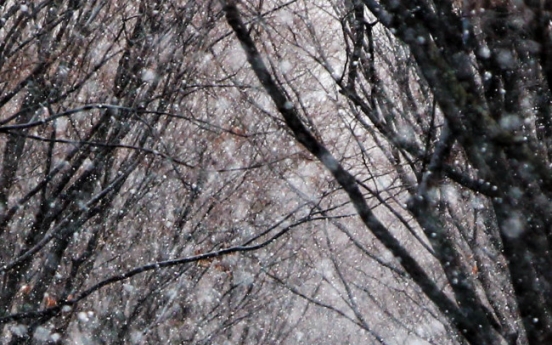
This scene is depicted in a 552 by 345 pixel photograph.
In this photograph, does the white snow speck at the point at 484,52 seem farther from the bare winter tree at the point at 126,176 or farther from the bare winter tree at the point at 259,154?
the bare winter tree at the point at 126,176

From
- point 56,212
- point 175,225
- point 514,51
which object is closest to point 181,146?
point 175,225

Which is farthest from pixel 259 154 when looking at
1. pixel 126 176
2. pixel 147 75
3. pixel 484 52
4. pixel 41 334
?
pixel 484 52

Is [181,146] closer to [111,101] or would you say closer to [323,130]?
[323,130]

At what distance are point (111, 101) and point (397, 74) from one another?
2.40 metres

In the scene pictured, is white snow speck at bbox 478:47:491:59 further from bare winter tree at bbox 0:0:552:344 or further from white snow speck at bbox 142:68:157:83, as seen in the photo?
white snow speck at bbox 142:68:157:83

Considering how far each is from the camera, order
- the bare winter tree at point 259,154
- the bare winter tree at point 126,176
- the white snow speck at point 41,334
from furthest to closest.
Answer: the white snow speck at point 41,334 < the bare winter tree at point 126,176 < the bare winter tree at point 259,154

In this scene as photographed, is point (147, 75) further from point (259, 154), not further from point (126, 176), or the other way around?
point (259, 154)

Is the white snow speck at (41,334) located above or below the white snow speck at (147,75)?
below

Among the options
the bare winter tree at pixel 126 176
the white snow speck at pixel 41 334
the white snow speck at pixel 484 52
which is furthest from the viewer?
the white snow speck at pixel 41 334

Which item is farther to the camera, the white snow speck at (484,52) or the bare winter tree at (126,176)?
the bare winter tree at (126,176)

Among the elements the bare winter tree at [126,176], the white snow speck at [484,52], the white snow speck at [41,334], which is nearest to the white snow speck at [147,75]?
the bare winter tree at [126,176]

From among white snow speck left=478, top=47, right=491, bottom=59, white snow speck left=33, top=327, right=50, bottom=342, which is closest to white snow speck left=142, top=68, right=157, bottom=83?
white snow speck left=33, top=327, right=50, bottom=342

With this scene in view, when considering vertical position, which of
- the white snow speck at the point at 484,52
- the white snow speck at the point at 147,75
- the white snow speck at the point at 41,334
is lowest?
the white snow speck at the point at 41,334

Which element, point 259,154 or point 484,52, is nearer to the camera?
point 484,52
